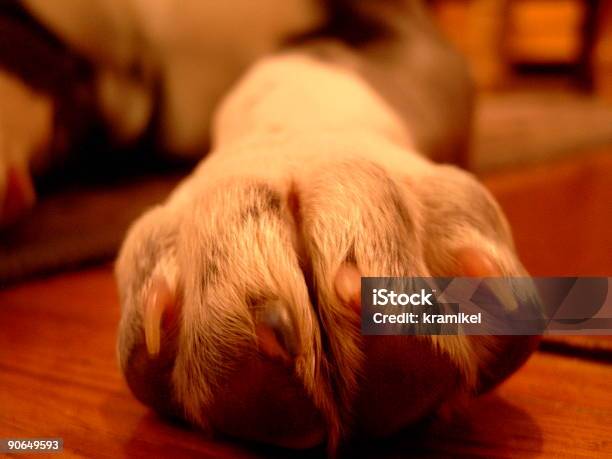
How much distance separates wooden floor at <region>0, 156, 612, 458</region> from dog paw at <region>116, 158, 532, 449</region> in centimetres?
2

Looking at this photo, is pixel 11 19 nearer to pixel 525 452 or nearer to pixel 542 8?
pixel 525 452

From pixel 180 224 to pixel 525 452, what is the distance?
0.73 feet

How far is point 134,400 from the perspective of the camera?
0.44 meters

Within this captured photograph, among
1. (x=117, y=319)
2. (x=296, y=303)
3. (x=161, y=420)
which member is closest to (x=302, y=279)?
(x=296, y=303)

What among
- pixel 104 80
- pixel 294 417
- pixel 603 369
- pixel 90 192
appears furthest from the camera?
pixel 90 192

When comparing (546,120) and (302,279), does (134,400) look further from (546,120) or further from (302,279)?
(546,120)

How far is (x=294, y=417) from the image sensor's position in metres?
0.33

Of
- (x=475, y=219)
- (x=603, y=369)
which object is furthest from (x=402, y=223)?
(x=603, y=369)

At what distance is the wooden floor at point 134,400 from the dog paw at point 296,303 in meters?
0.02
